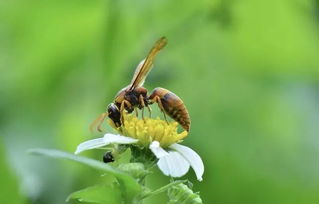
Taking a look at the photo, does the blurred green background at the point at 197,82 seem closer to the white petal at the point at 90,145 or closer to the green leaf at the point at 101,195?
the white petal at the point at 90,145

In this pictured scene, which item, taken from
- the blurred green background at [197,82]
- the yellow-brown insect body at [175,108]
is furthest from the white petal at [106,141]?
the blurred green background at [197,82]

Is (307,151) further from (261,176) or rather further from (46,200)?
(46,200)

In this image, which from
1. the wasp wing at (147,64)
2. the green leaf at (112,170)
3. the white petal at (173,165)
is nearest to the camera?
the green leaf at (112,170)

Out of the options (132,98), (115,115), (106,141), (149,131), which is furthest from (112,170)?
(132,98)

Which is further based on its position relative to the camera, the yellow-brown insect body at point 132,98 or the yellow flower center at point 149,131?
the yellow-brown insect body at point 132,98

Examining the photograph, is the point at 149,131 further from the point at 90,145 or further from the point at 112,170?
the point at 112,170

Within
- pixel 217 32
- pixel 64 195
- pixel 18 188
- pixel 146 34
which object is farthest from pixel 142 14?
pixel 18 188
